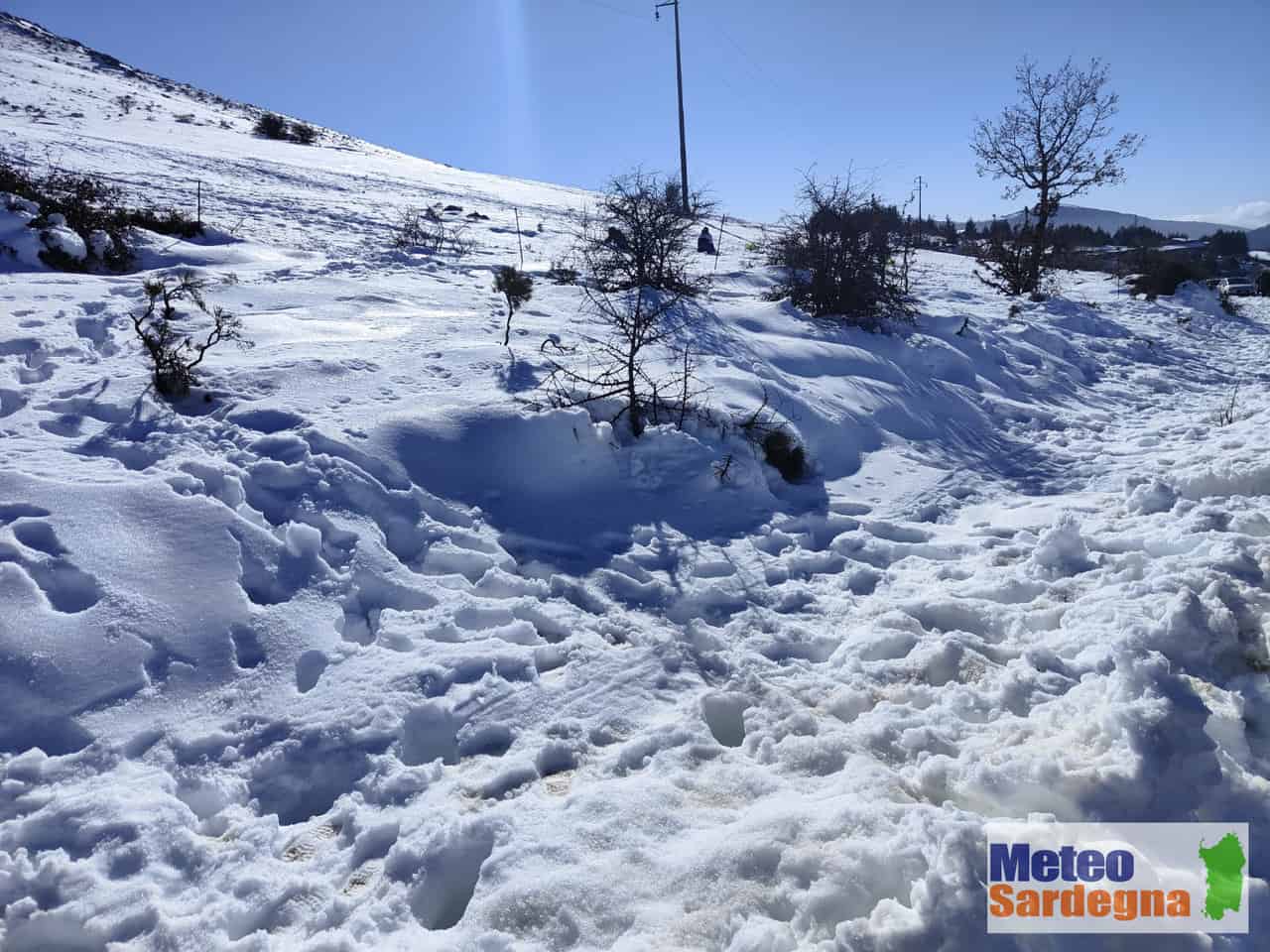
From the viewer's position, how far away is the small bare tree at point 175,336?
4.54m

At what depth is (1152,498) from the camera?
15.2 feet

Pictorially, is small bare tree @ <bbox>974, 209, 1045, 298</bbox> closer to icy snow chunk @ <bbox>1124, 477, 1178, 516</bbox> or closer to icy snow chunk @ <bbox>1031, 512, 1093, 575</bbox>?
icy snow chunk @ <bbox>1124, 477, 1178, 516</bbox>

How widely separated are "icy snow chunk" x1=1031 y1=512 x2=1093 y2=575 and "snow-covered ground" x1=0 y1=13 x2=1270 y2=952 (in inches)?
0.7

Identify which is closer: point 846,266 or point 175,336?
point 175,336

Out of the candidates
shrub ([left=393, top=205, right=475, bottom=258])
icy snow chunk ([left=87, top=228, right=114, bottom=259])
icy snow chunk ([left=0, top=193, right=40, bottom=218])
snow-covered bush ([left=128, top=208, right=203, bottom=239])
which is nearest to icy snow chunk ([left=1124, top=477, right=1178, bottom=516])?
shrub ([left=393, top=205, right=475, bottom=258])

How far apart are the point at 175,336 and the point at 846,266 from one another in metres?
8.02

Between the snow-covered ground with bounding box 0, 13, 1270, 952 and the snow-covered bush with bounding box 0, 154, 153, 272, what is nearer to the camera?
the snow-covered ground with bounding box 0, 13, 1270, 952

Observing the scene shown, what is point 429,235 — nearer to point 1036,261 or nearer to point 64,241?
point 64,241

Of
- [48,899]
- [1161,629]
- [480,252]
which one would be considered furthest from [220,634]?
[480,252]

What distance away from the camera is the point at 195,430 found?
4195 mm

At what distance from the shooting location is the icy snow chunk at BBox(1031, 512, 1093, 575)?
393 cm

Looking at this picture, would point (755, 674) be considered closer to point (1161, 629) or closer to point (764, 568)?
point (764, 568)

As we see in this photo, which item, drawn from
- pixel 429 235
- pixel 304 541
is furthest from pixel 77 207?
pixel 304 541

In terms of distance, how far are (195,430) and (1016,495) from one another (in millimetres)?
5851
